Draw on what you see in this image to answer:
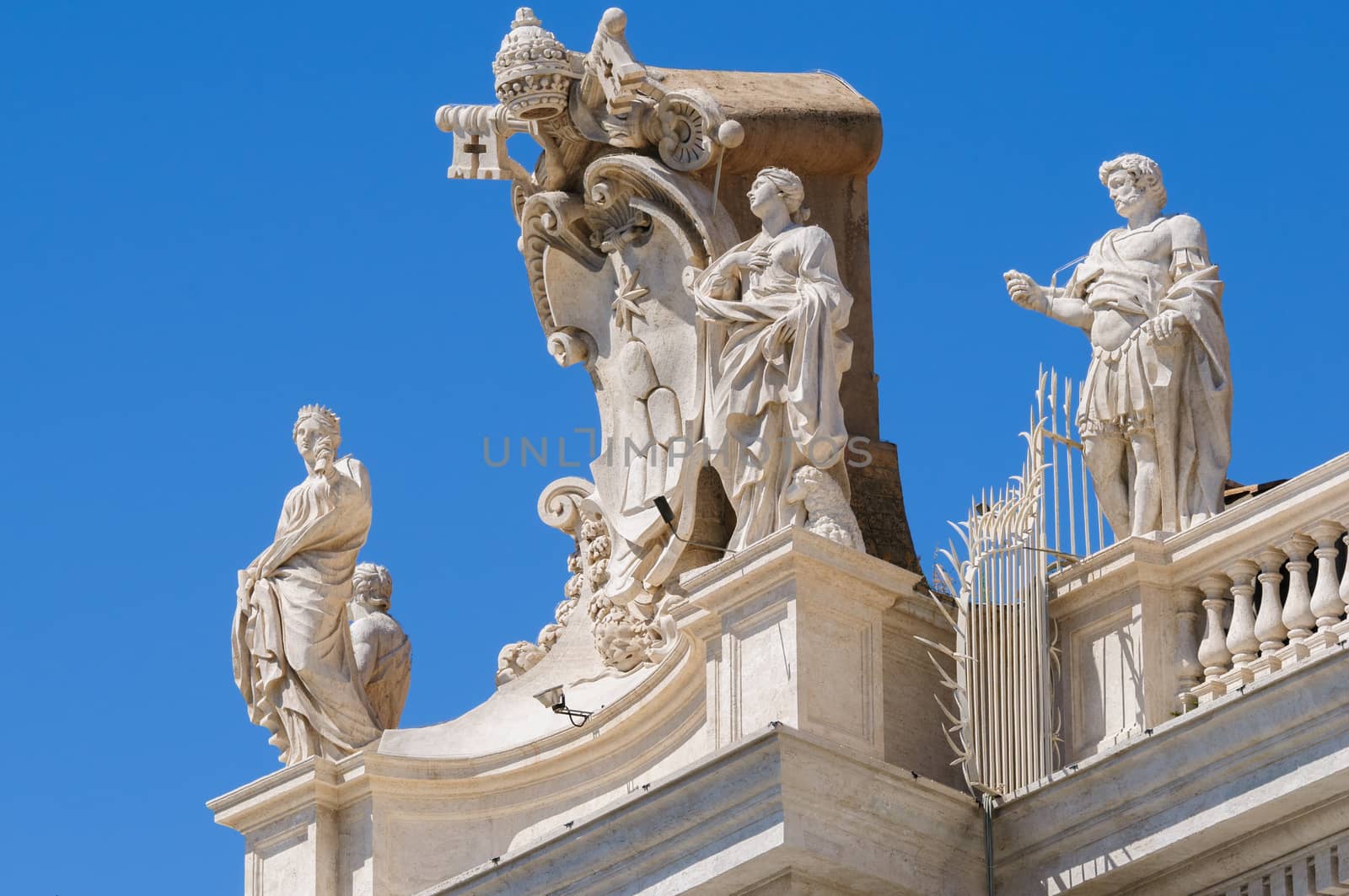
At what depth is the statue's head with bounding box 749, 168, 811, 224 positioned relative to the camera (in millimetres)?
20484

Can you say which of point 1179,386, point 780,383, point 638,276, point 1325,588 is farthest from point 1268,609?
point 638,276

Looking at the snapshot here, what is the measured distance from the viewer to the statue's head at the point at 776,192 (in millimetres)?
20484

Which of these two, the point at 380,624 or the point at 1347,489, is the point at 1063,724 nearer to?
the point at 1347,489

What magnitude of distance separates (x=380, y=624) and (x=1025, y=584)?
478cm

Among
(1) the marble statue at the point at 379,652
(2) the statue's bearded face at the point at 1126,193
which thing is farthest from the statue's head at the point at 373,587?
(2) the statue's bearded face at the point at 1126,193

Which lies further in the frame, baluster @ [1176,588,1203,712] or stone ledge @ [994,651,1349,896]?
baluster @ [1176,588,1203,712]

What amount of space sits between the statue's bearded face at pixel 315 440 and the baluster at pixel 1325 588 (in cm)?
616

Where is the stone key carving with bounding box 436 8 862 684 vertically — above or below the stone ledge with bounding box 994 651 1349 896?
above

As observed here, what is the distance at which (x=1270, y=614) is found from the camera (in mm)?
18078

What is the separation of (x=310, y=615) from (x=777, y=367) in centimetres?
329

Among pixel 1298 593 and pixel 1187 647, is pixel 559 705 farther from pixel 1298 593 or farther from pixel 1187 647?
pixel 1298 593

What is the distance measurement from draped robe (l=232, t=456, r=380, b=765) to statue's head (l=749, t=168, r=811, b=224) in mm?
2944

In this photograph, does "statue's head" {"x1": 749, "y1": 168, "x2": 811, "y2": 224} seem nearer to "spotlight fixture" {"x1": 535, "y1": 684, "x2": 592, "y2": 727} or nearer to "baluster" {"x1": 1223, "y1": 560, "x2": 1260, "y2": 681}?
"spotlight fixture" {"x1": 535, "y1": 684, "x2": 592, "y2": 727}

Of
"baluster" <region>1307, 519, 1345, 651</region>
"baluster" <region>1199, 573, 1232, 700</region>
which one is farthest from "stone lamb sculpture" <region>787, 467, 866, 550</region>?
"baluster" <region>1307, 519, 1345, 651</region>
